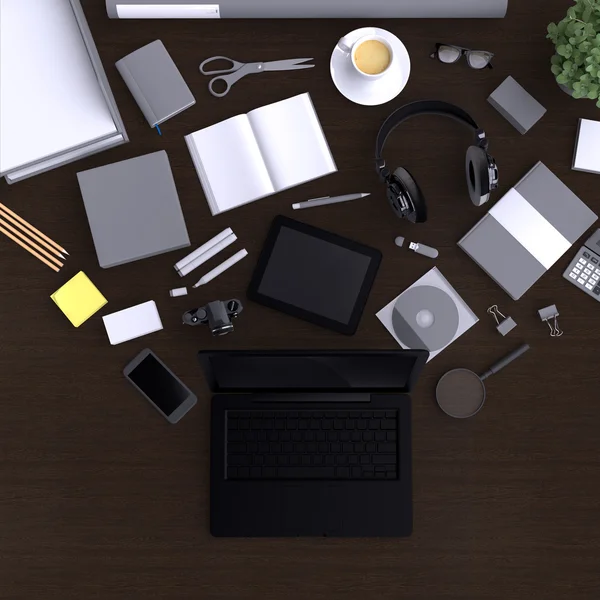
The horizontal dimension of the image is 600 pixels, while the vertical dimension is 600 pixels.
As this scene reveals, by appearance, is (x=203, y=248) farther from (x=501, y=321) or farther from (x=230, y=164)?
(x=501, y=321)

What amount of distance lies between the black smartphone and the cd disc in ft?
1.42

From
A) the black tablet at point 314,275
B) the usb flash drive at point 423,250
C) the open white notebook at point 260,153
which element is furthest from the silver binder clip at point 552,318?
the open white notebook at point 260,153

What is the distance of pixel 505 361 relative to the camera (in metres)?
1.27

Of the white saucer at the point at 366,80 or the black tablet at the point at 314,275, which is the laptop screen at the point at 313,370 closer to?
the black tablet at the point at 314,275

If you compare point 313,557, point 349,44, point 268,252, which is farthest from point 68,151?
point 313,557

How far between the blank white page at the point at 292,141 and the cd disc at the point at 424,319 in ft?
1.02

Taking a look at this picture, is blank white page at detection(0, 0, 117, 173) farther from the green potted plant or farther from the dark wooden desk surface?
the green potted plant

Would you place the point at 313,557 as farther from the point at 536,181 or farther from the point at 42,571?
the point at 536,181

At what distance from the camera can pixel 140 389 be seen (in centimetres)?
123

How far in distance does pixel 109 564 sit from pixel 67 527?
106mm

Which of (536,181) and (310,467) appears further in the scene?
(536,181)

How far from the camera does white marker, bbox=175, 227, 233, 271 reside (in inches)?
49.8

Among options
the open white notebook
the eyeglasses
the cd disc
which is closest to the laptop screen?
the cd disc

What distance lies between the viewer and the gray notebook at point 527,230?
1295 mm
